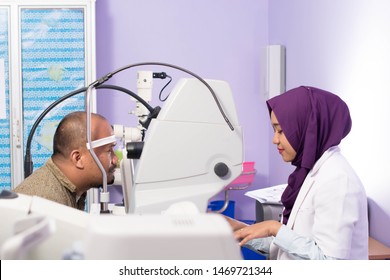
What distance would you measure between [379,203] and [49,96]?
2.28 meters

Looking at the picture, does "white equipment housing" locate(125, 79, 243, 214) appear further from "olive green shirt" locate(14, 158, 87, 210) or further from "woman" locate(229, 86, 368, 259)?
"olive green shirt" locate(14, 158, 87, 210)

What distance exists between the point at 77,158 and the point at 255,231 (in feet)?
2.61

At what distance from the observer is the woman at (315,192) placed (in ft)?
4.75

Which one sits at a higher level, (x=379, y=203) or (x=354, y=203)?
(x=354, y=203)

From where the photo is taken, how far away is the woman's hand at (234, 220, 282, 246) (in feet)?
4.47

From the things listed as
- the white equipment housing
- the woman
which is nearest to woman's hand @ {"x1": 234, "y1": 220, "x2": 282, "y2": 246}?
the woman

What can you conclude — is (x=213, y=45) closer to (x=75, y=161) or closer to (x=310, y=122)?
(x=75, y=161)

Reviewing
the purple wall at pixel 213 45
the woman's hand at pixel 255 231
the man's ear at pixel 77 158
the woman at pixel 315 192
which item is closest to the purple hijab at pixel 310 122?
the woman at pixel 315 192

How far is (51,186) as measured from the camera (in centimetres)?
181

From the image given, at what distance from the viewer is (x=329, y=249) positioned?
1.44 meters

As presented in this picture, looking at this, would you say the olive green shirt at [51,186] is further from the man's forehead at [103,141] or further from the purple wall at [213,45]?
the purple wall at [213,45]

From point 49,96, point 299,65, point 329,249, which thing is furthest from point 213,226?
point 49,96

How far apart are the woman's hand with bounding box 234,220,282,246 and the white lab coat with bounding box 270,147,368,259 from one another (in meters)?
0.04
